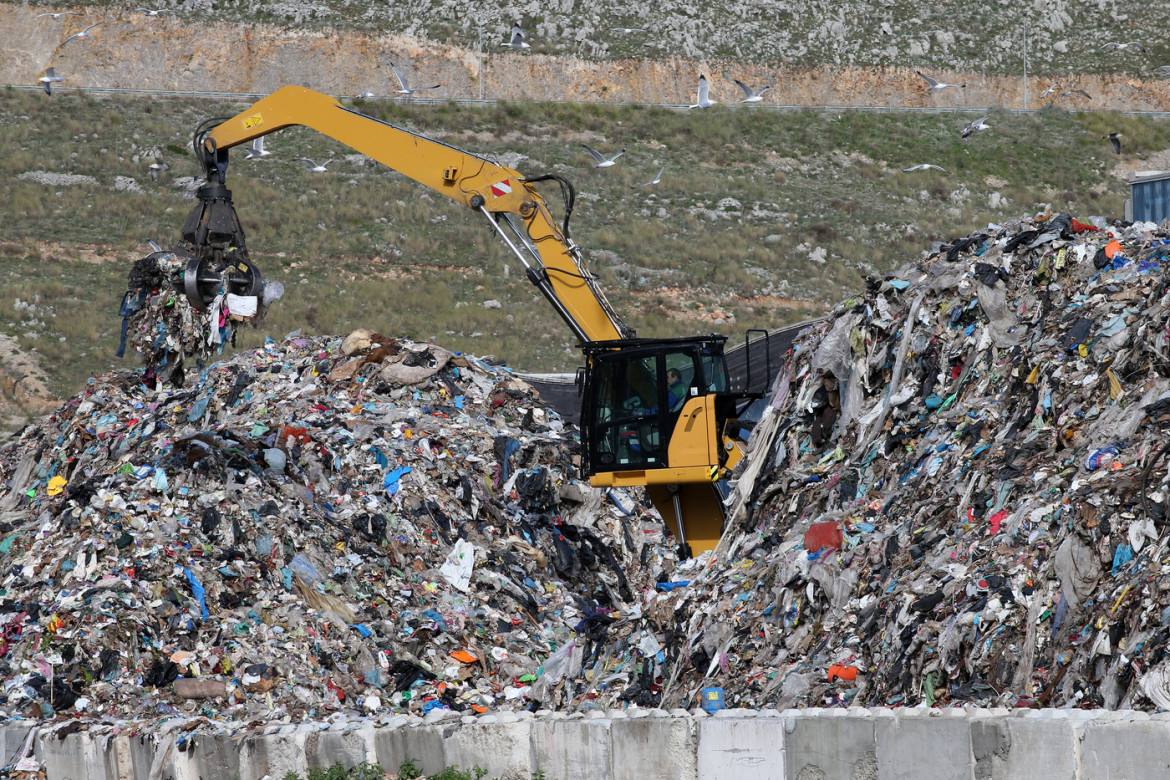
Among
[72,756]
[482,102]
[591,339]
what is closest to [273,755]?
[72,756]

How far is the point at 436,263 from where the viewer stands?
31844mm

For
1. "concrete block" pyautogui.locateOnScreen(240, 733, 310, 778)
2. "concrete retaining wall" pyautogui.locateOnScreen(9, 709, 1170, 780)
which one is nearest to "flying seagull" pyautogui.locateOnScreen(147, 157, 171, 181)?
"concrete retaining wall" pyautogui.locateOnScreen(9, 709, 1170, 780)

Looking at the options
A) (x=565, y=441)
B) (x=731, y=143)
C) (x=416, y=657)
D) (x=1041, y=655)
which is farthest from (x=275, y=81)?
(x=1041, y=655)

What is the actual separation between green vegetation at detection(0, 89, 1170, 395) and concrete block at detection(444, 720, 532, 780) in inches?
764

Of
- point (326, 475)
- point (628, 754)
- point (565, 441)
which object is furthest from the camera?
point (565, 441)

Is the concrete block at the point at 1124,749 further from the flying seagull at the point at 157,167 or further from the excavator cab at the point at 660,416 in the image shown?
the flying seagull at the point at 157,167

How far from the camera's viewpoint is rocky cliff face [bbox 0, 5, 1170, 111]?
1807 inches

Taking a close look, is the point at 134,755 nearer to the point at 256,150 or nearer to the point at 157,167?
the point at 256,150

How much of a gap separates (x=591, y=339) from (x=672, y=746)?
256 inches

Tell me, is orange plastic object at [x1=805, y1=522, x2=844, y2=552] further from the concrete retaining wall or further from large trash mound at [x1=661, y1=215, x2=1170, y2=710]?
the concrete retaining wall

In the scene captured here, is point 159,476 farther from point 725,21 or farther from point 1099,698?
point 725,21

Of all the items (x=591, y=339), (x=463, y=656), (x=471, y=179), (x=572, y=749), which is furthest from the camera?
(x=471, y=179)

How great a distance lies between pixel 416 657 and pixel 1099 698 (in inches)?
210

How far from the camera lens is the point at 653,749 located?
541cm
